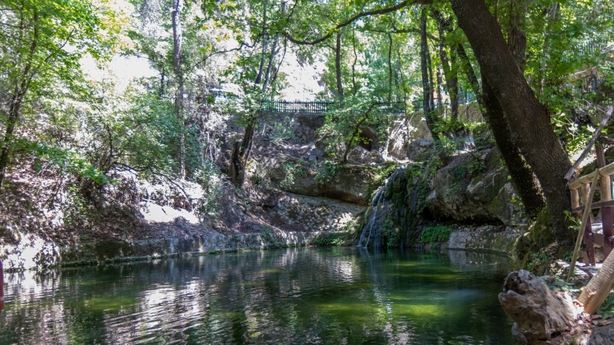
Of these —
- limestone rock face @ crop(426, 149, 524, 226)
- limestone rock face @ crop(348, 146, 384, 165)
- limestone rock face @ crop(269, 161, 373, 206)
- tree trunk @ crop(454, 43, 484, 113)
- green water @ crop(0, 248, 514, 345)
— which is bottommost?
green water @ crop(0, 248, 514, 345)

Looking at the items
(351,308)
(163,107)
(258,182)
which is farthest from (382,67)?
(351,308)

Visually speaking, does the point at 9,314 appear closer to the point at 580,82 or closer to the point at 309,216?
the point at 580,82

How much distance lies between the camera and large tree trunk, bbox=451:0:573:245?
213 inches

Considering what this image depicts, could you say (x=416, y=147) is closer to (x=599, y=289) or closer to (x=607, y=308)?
(x=607, y=308)

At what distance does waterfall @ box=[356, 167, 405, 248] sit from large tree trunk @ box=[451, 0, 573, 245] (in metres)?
12.5

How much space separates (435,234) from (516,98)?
11861mm

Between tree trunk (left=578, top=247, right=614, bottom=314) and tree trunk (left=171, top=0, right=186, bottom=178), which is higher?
tree trunk (left=171, top=0, right=186, bottom=178)

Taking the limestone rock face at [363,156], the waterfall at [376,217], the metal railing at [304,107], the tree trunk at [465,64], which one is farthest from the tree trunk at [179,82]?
the tree trunk at [465,64]

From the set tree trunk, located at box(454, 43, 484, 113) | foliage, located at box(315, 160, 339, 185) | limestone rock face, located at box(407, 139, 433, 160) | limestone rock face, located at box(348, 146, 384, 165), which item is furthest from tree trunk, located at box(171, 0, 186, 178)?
limestone rock face, located at box(407, 139, 433, 160)

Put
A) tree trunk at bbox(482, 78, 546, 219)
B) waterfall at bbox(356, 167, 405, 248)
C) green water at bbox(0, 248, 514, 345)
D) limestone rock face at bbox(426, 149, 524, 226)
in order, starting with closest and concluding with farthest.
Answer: green water at bbox(0, 248, 514, 345)
tree trunk at bbox(482, 78, 546, 219)
limestone rock face at bbox(426, 149, 524, 226)
waterfall at bbox(356, 167, 405, 248)

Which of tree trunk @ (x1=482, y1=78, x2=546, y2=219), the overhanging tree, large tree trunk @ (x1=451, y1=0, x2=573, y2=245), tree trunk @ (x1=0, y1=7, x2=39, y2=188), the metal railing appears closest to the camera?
large tree trunk @ (x1=451, y1=0, x2=573, y2=245)

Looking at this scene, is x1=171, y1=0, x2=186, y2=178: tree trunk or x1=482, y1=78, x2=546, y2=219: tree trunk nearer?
x1=482, y1=78, x2=546, y2=219: tree trunk

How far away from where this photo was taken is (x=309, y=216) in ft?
72.5

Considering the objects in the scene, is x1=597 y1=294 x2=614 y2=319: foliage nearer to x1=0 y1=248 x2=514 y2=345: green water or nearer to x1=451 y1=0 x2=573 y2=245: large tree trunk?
x1=0 y1=248 x2=514 y2=345: green water
